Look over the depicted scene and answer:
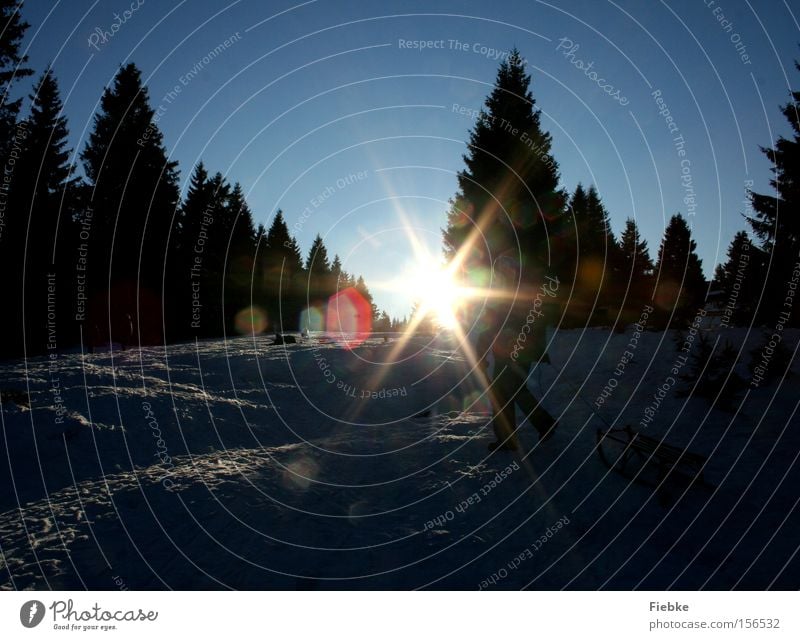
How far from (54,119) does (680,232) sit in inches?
2124

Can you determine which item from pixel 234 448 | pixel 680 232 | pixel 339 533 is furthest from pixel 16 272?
pixel 680 232

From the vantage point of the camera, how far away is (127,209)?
91.6 feet

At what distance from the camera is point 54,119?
2798 cm

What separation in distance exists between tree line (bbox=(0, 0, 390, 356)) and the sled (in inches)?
539

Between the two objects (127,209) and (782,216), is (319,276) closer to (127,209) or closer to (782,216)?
(127,209)

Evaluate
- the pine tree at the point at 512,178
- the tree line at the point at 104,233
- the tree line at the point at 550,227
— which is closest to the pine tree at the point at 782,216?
the tree line at the point at 550,227

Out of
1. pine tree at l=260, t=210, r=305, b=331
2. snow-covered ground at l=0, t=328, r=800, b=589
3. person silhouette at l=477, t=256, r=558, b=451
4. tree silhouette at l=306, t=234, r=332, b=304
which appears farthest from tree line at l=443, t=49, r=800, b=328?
tree silhouette at l=306, t=234, r=332, b=304

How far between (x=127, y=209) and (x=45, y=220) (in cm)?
644

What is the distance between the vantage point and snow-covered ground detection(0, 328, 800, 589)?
5.05 m

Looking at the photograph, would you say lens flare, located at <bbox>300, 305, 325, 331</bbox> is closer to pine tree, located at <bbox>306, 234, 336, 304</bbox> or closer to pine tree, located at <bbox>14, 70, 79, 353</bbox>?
pine tree, located at <bbox>306, 234, 336, 304</bbox>

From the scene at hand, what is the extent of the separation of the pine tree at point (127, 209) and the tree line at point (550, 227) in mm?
20647

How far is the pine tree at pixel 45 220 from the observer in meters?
21.0

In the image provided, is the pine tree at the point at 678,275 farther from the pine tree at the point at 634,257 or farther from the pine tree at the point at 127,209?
the pine tree at the point at 127,209

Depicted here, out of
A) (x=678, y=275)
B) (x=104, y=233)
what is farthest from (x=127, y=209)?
(x=678, y=275)
